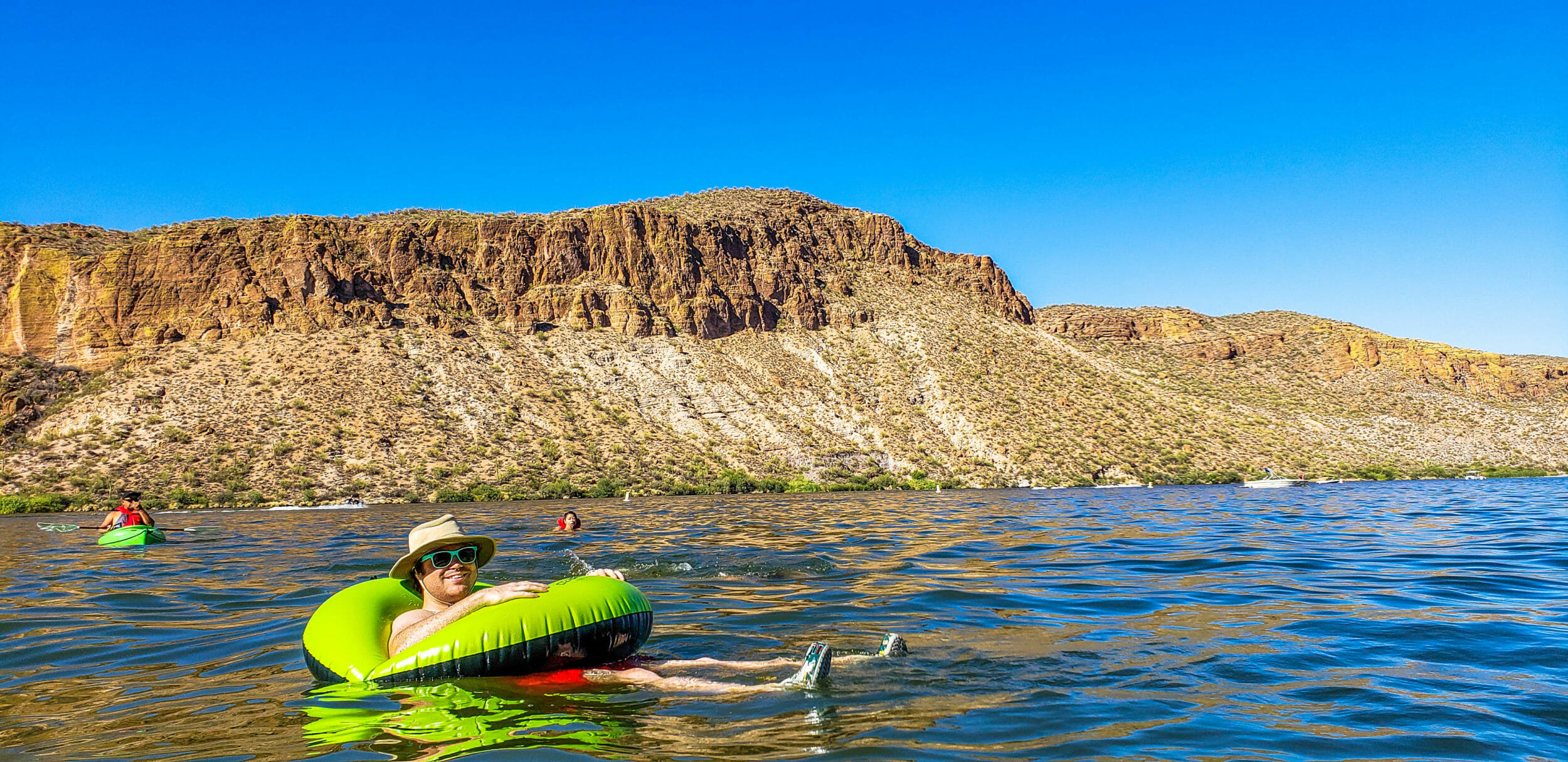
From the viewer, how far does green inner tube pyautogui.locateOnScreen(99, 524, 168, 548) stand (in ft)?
65.3

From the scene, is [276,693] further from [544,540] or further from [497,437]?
[497,437]

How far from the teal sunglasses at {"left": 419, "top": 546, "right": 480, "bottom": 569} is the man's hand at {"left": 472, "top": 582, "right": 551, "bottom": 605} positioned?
33 cm

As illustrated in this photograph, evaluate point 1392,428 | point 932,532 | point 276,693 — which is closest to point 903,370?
point 1392,428

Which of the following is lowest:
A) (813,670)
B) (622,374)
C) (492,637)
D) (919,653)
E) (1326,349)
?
(919,653)

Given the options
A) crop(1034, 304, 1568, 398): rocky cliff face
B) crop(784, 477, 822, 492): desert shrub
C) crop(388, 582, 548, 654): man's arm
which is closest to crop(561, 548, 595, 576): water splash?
crop(388, 582, 548, 654): man's arm

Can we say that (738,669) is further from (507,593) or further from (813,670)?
(507,593)

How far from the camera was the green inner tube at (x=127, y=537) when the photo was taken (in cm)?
1989

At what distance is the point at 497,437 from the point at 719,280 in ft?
92.2

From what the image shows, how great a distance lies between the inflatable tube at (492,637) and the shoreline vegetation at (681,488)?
3675 centimetres

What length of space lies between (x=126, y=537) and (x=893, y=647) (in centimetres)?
1976

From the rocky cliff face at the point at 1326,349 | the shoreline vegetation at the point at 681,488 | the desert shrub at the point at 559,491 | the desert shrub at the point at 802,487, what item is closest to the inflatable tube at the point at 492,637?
the shoreline vegetation at the point at 681,488

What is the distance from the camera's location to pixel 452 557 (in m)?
7.00

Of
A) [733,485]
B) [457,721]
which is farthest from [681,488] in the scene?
[457,721]

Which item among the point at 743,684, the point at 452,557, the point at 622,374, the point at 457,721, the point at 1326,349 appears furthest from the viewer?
the point at 1326,349
